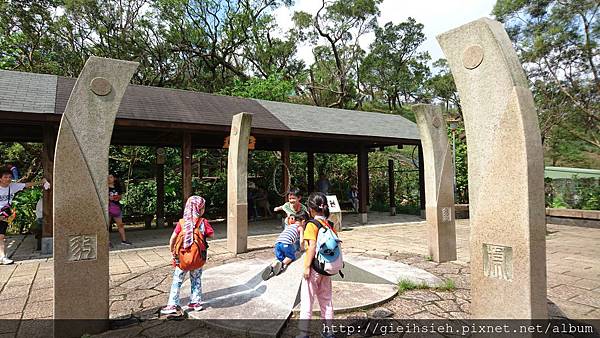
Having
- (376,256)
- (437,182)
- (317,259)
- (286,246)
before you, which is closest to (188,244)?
(286,246)

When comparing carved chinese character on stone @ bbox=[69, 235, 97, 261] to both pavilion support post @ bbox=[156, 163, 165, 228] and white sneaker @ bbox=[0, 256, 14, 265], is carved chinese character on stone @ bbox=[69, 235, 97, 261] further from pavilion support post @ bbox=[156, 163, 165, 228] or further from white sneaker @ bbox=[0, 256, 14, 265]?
pavilion support post @ bbox=[156, 163, 165, 228]

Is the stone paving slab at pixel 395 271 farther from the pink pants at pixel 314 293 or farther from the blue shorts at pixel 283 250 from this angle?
the pink pants at pixel 314 293

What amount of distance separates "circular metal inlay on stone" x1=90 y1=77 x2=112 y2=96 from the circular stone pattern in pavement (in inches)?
96.8

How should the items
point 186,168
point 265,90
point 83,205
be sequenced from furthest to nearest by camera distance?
point 265,90
point 186,168
point 83,205

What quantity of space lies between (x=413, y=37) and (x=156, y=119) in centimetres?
A: 3145

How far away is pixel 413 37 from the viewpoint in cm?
3294

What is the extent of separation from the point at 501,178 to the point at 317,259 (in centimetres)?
163

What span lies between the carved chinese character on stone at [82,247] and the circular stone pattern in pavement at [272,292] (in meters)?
1.18

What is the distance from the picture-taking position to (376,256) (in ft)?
20.9

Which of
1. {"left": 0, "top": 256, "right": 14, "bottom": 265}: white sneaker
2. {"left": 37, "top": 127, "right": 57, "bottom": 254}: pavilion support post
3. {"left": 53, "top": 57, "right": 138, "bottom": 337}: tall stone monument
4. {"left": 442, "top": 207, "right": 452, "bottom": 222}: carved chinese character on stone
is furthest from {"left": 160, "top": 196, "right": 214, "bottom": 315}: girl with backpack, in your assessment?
{"left": 37, "top": 127, "right": 57, "bottom": 254}: pavilion support post

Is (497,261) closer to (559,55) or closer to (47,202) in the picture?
(47,202)

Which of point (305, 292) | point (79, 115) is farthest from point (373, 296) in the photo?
point (79, 115)

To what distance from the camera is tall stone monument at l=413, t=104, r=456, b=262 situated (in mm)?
5938

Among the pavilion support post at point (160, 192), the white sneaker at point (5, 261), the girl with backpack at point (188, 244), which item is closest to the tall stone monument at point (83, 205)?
Answer: the girl with backpack at point (188, 244)
